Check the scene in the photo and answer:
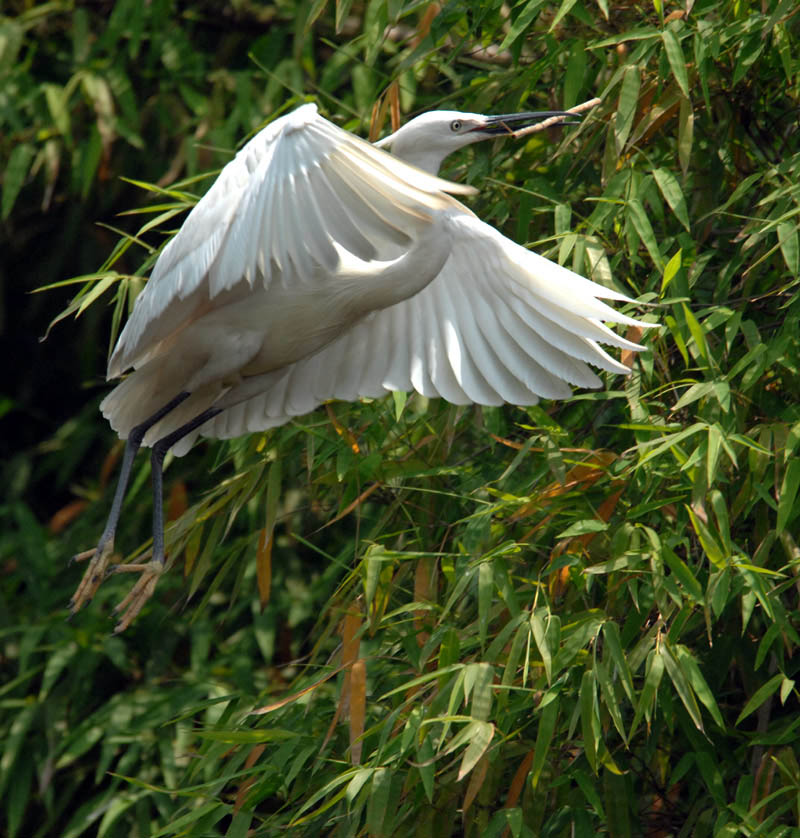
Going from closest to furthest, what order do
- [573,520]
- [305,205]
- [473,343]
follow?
[305,205] < [573,520] < [473,343]

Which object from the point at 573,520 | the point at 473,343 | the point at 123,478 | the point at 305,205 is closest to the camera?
the point at 305,205

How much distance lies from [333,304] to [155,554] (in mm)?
530

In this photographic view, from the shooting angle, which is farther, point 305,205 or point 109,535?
point 109,535

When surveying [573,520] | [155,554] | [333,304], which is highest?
[333,304]

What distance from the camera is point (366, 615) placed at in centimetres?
231

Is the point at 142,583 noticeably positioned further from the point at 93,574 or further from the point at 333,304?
the point at 333,304

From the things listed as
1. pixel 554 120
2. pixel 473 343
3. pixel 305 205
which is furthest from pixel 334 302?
pixel 554 120

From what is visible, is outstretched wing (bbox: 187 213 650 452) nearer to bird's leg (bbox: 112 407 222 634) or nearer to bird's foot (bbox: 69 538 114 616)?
bird's leg (bbox: 112 407 222 634)

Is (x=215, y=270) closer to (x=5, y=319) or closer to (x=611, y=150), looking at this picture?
(x=611, y=150)

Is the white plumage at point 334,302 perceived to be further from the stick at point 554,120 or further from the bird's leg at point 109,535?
the stick at point 554,120

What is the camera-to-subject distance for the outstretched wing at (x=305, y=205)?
6.18 feet

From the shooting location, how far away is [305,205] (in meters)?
1.89

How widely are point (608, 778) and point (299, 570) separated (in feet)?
5.35

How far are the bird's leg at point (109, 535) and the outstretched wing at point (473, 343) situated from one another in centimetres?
14
